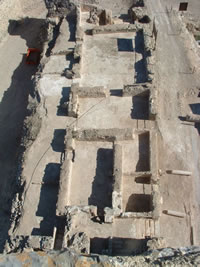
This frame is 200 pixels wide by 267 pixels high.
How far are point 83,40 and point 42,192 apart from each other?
9.24 metres

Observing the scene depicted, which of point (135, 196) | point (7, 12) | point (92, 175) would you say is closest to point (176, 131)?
point (135, 196)

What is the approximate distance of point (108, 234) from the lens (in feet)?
33.3

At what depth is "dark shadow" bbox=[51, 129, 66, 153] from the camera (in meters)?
12.4

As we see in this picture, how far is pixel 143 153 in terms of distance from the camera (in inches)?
481

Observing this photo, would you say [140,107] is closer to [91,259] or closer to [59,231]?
[59,231]

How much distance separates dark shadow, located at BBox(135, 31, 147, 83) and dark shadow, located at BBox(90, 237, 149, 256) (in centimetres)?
767

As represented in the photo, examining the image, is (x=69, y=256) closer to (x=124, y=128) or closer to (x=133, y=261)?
(x=133, y=261)

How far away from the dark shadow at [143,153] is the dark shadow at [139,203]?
1051mm

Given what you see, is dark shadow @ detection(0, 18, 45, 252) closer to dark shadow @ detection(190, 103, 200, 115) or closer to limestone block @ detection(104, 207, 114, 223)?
limestone block @ detection(104, 207, 114, 223)

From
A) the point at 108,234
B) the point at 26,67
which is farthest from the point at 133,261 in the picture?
the point at 26,67

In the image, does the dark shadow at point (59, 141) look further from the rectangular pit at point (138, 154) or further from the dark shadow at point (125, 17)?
the dark shadow at point (125, 17)

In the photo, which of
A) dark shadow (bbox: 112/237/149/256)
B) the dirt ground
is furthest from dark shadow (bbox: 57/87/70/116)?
dark shadow (bbox: 112/237/149/256)

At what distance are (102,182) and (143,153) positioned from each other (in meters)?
2.06

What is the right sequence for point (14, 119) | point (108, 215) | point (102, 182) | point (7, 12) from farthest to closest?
point (7, 12) < point (14, 119) < point (102, 182) < point (108, 215)
